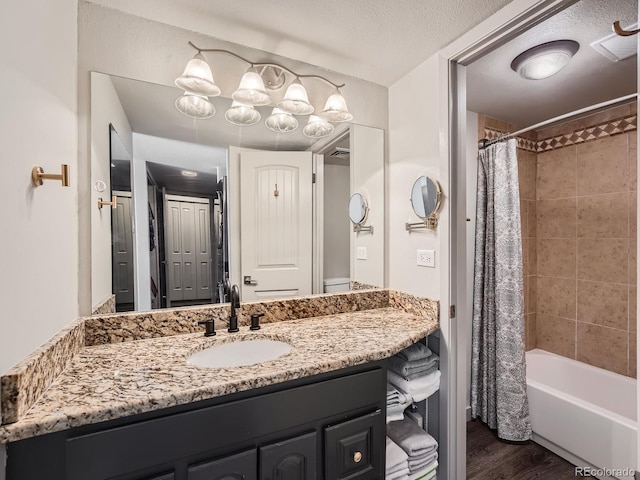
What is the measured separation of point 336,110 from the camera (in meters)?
1.67

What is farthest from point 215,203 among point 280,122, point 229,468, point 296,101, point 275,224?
point 229,468

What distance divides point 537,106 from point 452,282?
171 cm

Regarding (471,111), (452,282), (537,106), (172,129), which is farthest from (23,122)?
(537,106)

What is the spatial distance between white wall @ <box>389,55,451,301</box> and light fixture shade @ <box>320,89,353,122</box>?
0.35 metres

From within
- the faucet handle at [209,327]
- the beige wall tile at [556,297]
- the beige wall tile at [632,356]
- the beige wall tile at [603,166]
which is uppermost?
the beige wall tile at [603,166]

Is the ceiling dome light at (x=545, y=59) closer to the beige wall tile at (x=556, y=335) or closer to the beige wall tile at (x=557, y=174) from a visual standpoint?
the beige wall tile at (x=557, y=174)

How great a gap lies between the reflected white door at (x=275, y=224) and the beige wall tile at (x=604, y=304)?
229cm

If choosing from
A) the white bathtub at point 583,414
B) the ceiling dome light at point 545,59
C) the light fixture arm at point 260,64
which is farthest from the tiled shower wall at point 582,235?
the light fixture arm at point 260,64

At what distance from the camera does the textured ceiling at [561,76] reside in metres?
1.36

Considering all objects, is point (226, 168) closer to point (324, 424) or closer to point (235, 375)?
point (235, 375)

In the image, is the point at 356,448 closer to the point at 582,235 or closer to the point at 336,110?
the point at 336,110

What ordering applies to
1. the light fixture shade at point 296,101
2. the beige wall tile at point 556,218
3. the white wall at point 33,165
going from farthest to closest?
the beige wall tile at point 556,218 < the light fixture shade at point 296,101 < the white wall at point 33,165

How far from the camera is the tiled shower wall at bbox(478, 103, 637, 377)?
2.21 m

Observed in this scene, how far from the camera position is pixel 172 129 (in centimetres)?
141
